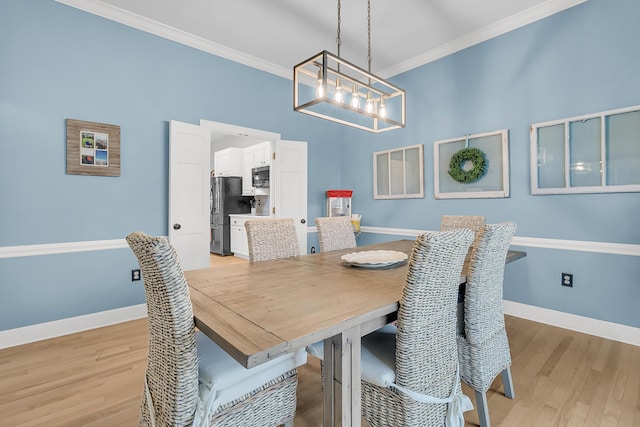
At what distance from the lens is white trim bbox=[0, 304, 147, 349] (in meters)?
2.41

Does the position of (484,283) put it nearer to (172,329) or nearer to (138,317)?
(172,329)

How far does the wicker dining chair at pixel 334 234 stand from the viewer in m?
2.55

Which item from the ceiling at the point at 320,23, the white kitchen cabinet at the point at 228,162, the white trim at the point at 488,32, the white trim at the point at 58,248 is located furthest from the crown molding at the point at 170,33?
the white kitchen cabinet at the point at 228,162

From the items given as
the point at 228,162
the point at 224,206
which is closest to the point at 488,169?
the point at 224,206

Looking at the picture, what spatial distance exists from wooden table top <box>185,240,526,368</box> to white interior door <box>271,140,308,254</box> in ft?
7.35

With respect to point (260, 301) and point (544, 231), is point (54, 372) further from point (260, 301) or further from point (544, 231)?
point (544, 231)

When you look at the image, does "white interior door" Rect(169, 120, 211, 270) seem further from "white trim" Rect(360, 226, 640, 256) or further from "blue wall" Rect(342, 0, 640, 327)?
"white trim" Rect(360, 226, 640, 256)

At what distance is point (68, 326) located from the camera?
263 cm

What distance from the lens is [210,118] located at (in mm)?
3492

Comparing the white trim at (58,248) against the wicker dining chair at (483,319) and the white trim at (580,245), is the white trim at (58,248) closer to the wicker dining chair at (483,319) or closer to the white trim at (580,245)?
the wicker dining chair at (483,319)

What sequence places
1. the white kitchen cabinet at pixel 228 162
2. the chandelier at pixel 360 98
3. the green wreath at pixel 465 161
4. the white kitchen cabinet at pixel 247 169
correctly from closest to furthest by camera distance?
the chandelier at pixel 360 98 → the green wreath at pixel 465 161 → the white kitchen cabinet at pixel 247 169 → the white kitchen cabinet at pixel 228 162

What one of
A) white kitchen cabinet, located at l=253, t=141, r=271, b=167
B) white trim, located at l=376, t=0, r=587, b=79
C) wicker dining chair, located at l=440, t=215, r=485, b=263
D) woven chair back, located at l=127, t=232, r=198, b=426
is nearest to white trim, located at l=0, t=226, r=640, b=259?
wicker dining chair, located at l=440, t=215, r=485, b=263

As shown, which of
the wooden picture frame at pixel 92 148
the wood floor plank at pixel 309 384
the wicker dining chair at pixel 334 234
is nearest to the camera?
the wood floor plank at pixel 309 384

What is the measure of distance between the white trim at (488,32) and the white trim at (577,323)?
2.75 meters
